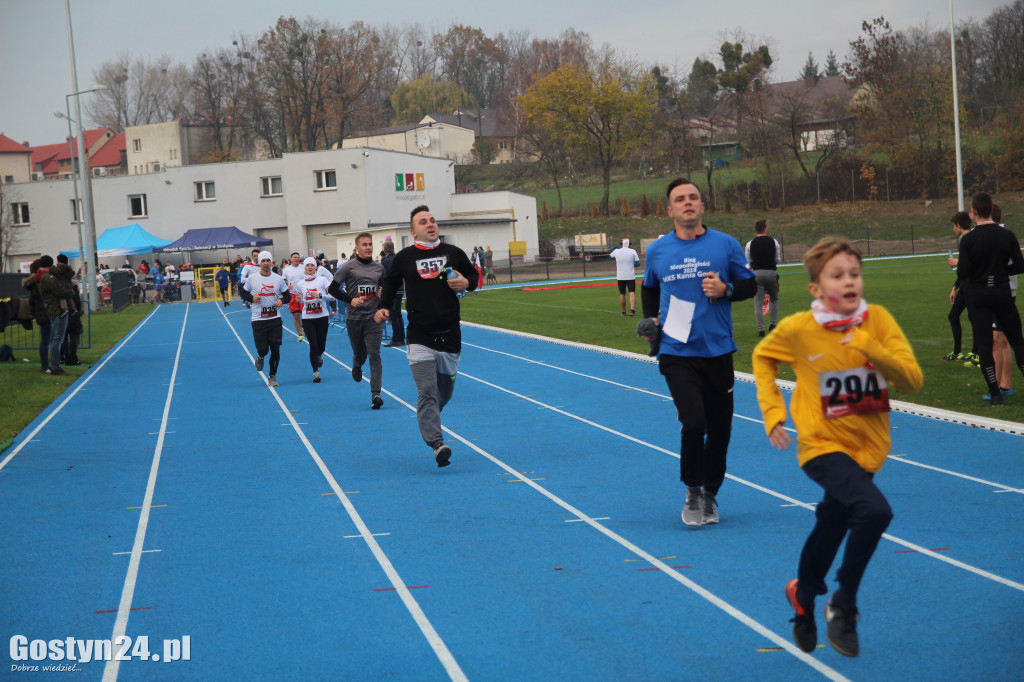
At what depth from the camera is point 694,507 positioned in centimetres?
639

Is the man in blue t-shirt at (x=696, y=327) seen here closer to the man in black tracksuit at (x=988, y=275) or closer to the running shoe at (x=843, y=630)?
the running shoe at (x=843, y=630)

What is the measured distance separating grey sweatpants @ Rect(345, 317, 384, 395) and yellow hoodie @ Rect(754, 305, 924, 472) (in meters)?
8.93

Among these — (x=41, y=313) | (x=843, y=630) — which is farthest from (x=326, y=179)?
(x=843, y=630)

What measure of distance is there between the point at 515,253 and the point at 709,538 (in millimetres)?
51897

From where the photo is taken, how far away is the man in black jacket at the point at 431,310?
8.62 m

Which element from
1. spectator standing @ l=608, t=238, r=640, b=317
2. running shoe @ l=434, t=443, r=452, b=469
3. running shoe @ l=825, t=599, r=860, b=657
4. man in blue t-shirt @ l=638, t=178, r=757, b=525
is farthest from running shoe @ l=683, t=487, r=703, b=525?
spectator standing @ l=608, t=238, r=640, b=317

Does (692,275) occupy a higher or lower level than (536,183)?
lower

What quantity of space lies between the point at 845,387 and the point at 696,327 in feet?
7.14

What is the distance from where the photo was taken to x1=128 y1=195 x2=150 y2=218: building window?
5841 centimetres

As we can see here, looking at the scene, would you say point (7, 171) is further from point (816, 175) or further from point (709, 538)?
point (709, 538)

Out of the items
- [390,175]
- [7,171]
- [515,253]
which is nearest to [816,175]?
[515,253]

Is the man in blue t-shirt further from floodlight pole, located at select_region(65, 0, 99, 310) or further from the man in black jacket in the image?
floodlight pole, located at select_region(65, 0, 99, 310)

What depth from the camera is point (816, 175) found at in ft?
208

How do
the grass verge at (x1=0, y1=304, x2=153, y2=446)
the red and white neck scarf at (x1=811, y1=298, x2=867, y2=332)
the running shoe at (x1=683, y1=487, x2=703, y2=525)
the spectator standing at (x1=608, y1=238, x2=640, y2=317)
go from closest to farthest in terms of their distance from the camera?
1. the red and white neck scarf at (x1=811, y1=298, x2=867, y2=332)
2. the running shoe at (x1=683, y1=487, x2=703, y2=525)
3. the grass verge at (x1=0, y1=304, x2=153, y2=446)
4. the spectator standing at (x1=608, y1=238, x2=640, y2=317)
